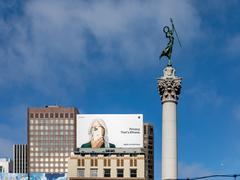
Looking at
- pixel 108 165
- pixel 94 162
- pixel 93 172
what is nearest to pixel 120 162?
pixel 108 165

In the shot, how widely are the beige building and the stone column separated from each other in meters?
79.0

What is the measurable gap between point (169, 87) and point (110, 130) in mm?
Result: 74355

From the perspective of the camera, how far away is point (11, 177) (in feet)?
604

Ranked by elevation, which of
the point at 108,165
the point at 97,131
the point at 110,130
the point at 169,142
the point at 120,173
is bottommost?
the point at 120,173

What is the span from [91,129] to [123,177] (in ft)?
47.5

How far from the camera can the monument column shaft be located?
6488cm

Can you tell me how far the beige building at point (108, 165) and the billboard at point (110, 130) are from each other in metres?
4.66

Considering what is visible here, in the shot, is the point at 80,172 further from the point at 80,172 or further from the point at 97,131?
the point at 97,131

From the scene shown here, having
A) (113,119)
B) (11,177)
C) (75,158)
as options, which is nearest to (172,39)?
(113,119)

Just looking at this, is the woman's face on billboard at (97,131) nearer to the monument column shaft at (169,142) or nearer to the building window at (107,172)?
the building window at (107,172)

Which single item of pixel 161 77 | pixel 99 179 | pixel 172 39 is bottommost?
pixel 99 179

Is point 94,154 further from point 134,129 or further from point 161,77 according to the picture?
point 161,77

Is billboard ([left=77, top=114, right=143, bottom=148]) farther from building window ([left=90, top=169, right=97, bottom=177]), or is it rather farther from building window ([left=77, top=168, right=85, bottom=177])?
building window ([left=77, top=168, right=85, bottom=177])

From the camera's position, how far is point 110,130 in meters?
140
